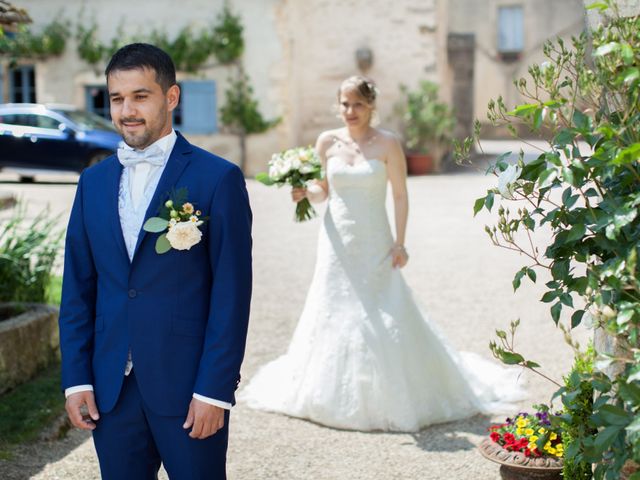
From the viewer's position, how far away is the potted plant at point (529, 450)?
3.85 m

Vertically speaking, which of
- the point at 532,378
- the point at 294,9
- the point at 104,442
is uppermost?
the point at 294,9

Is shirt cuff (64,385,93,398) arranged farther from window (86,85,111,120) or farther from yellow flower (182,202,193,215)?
window (86,85,111,120)

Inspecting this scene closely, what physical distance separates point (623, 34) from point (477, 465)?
8.86ft

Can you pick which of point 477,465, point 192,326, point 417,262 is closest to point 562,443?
point 477,465

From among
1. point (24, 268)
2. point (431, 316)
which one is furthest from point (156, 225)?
point (431, 316)

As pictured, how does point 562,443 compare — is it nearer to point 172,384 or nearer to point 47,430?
point 172,384

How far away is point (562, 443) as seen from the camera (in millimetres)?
3895

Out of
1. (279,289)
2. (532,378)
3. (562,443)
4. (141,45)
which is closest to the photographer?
(141,45)

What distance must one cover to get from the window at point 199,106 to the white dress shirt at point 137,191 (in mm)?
16916

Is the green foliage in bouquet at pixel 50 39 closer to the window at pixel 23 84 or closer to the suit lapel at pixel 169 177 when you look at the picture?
the window at pixel 23 84

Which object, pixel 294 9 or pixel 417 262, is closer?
pixel 417 262

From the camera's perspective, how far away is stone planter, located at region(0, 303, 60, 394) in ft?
18.9

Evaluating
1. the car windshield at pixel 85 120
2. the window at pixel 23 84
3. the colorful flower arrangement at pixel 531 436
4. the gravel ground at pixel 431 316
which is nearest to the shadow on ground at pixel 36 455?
the gravel ground at pixel 431 316

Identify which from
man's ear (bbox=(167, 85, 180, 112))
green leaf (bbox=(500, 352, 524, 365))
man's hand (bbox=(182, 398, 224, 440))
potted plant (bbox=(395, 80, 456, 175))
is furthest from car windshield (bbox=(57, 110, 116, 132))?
green leaf (bbox=(500, 352, 524, 365))
